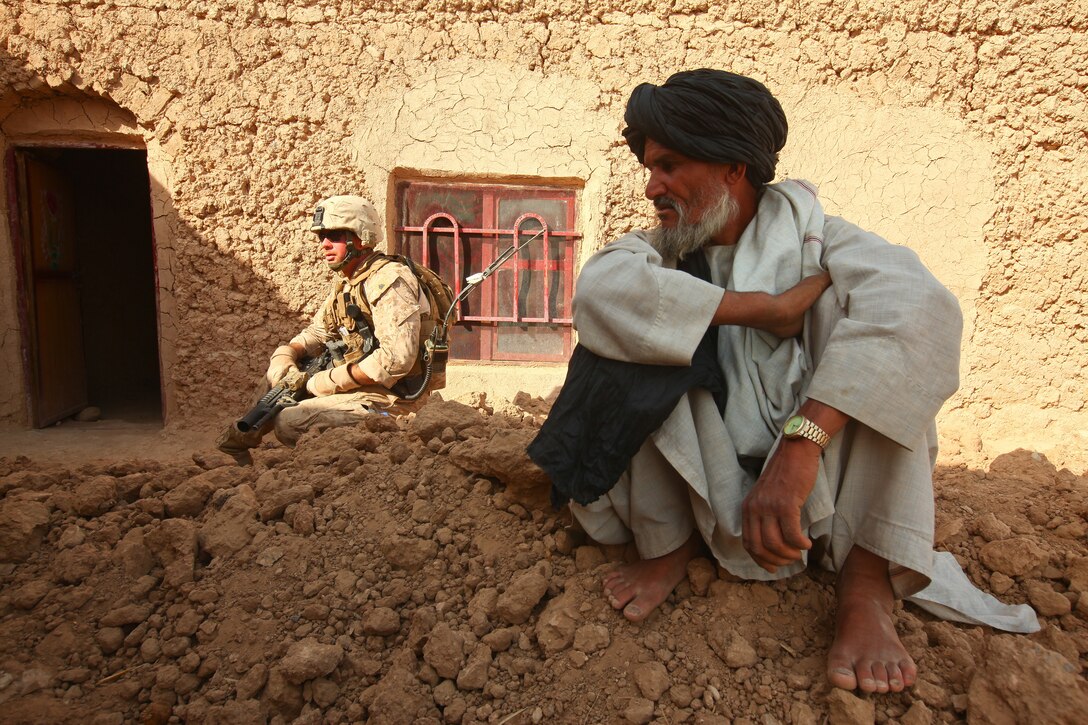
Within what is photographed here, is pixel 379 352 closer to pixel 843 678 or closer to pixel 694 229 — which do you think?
pixel 694 229

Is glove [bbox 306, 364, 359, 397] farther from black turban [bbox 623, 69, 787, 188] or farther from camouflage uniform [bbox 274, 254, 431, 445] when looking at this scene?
black turban [bbox 623, 69, 787, 188]

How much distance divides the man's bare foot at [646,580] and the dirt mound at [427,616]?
1.3 inches

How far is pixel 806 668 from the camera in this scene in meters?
1.34

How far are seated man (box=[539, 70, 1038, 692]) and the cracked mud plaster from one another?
2.80 metres

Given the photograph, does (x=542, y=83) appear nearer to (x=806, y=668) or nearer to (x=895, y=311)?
(x=895, y=311)

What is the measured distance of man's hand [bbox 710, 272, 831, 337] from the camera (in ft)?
4.63

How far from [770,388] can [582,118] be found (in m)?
3.30

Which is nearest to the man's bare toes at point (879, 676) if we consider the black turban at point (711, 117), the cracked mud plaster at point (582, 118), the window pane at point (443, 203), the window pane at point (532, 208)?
the black turban at point (711, 117)

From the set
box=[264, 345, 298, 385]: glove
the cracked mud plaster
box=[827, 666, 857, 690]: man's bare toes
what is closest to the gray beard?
box=[827, 666, 857, 690]: man's bare toes

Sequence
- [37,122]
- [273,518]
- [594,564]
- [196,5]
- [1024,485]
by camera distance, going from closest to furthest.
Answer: [594,564] → [273,518] → [1024,485] → [196,5] → [37,122]

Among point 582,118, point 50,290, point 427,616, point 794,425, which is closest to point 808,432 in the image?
point 794,425

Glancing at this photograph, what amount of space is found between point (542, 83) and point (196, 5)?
227cm

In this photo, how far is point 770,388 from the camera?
1502mm

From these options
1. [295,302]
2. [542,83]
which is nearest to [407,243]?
[295,302]
